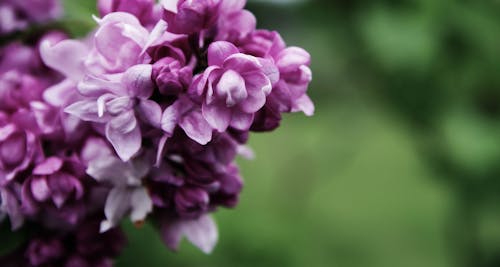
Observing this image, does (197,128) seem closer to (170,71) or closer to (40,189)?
(170,71)

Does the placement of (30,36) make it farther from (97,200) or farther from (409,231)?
(409,231)

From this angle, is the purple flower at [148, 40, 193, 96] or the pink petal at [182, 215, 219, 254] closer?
the purple flower at [148, 40, 193, 96]

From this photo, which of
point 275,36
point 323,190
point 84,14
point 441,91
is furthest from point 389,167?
point 275,36

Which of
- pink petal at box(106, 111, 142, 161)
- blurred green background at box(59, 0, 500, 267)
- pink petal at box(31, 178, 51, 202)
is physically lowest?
blurred green background at box(59, 0, 500, 267)

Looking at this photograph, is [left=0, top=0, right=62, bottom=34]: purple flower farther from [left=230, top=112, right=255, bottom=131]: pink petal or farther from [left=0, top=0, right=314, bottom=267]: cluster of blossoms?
[left=230, top=112, right=255, bottom=131]: pink petal

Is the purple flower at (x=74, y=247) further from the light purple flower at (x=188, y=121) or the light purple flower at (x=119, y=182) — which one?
the light purple flower at (x=188, y=121)

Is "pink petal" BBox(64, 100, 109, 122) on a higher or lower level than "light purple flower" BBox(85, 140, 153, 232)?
higher

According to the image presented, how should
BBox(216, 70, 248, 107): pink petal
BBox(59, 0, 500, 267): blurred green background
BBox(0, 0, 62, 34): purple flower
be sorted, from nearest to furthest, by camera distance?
BBox(216, 70, 248, 107): pink petal → BBox(0, 0, 62, 34): purple flower → BBox(59, 0, 500, 267): blurred green background

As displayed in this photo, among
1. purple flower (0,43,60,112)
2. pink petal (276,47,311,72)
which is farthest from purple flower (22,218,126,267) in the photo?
pink petal (276,47,311,72)
